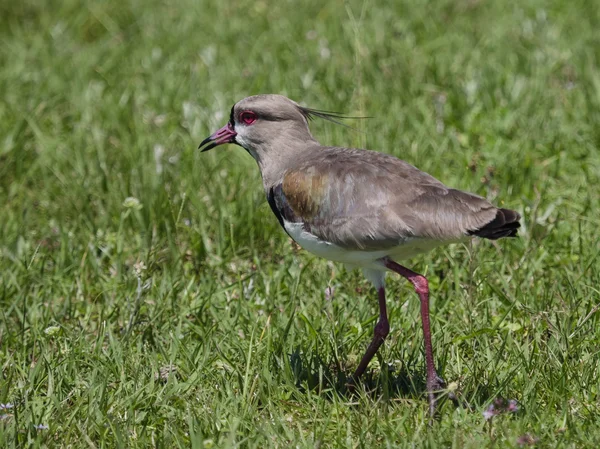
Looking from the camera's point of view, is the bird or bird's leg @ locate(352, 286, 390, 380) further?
bird's leg @ locate(352, 286, 390, 380)

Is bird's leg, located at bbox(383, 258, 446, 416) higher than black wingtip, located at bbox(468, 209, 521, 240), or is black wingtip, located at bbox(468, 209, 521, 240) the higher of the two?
black wingtip, located at bbox(468, 209, 521, 240)

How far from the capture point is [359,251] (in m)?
4.57

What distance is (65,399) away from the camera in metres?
4.47

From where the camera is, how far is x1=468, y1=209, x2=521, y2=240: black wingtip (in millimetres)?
4227

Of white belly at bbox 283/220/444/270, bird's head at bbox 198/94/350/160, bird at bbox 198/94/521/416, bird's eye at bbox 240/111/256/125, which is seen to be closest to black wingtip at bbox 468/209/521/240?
bird at bbox 198/94/521/416

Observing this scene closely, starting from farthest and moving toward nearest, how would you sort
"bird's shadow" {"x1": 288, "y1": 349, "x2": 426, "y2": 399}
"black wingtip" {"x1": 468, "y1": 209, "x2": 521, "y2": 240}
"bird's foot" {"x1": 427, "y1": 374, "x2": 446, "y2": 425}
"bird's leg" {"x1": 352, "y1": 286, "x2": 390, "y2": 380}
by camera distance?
"bird's leg" {"x1": 352, "y1": 286, "x2": 390, "y2": 380}
"bird's shadow" {"x1": 288, "y1": 349, "x2": 426, "y2": 399}
"bird's foot" {"x1": 427, "y1": 374, "x2": 446, "y2": 425}
"black wingtip" {"x1": 468, "y1": 209, "x2": 521, "y2": 240}

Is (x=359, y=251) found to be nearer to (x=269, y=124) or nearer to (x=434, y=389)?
(x=434, y=389)

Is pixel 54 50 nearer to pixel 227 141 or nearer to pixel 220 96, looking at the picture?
pixel 220 96

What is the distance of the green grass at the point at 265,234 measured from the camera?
14.7ft

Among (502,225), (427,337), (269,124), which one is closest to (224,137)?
(269,124)

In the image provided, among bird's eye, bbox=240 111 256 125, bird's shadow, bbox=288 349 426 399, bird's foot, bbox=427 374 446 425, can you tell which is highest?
bird's eye, bbox=240 111 256 125

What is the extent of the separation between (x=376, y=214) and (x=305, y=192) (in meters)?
0.45

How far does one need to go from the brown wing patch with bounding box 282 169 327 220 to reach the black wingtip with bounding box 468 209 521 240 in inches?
31.8

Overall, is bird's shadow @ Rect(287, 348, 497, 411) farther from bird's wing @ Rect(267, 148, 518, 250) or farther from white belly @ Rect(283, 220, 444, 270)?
bird's wing @ Rect(267, 148, 518, 250)
